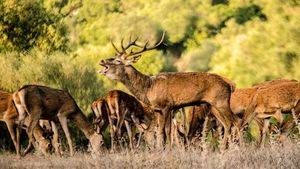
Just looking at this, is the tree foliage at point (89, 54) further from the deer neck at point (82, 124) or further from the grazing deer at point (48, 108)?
the deer neck at point (82, 124)

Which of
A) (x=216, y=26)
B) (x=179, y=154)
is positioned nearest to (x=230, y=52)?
(x=179, y=154)

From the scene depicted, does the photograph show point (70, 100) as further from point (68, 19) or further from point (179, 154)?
point (68, 19)

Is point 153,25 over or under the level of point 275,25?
under

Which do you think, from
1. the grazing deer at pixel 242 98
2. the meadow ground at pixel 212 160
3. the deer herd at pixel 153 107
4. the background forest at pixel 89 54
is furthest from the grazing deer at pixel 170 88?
the grazing deer at pixel 242 98

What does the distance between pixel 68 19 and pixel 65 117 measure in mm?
41684

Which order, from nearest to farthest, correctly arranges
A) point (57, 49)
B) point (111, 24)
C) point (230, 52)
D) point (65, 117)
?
point (65, 117) → point (230, 52) → point (57, 49) → point (111, 24)

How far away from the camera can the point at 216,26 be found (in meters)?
49.4

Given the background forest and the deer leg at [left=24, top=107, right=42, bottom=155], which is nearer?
the deer leg at [left=24, top=107, right=42, bottom=155]

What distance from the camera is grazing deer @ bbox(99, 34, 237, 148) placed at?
13.3 m

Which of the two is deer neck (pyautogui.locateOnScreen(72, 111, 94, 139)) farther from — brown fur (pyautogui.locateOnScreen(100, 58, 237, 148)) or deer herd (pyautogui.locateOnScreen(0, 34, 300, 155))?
brown fur (pyautogui.locateOnScreen(100, 58, 237, 148))

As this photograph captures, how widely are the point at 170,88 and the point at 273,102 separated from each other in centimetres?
297

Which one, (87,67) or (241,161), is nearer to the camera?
(241,161)

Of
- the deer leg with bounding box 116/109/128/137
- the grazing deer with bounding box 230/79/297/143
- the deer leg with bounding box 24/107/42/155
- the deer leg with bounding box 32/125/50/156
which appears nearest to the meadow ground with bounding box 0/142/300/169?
the deer leg with bounding box 24/107/42/155

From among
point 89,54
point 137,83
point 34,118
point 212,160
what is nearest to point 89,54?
point 89,54
